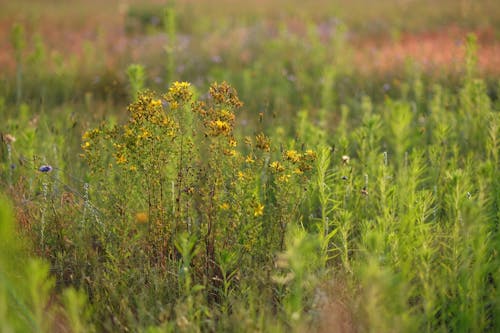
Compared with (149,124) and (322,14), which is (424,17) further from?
(149,124)

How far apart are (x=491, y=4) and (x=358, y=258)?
12380 mm

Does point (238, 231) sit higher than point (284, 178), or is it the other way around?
point (284, 178)

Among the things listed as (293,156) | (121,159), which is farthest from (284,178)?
(121,159)

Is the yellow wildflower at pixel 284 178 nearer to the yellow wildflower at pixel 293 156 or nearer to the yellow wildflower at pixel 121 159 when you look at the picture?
the yellow wildflower at pixel 293 156

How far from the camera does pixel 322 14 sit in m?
14.4

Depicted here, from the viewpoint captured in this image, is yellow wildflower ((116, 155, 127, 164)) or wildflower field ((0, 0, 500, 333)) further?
yellow wildflower ((116, 155, 127, 164))

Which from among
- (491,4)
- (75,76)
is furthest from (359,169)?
(491,4)

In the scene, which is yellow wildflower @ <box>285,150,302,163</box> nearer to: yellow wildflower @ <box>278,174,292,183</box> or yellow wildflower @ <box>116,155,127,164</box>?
yellow wildflower @ <box>278,174,292,183</box>

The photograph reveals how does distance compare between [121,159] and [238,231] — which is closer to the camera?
[121,159]

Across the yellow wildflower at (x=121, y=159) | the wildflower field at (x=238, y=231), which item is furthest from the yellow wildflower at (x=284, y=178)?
the yellow wildflower at (x=121, y=159)

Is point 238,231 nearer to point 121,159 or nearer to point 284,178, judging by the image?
point 284,178

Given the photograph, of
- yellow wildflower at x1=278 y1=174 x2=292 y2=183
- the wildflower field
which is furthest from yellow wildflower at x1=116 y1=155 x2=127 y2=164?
yellow wildflower at x1=278 y1=174 x2=292 y2=183

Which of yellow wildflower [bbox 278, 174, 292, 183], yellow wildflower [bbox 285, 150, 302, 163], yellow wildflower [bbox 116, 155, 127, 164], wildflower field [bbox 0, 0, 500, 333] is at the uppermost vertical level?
yellow wildflower [bbox 285, 150, 302, 163]

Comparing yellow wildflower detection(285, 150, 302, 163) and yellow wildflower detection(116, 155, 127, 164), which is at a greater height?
yellow wildflower detection(285, 150, 302, 163)
